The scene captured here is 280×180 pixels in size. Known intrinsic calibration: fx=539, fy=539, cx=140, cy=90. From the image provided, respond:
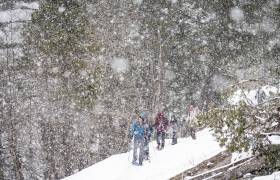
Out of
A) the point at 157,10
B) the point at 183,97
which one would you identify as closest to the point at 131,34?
the point at 157,10

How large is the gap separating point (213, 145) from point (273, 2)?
23.1 meters

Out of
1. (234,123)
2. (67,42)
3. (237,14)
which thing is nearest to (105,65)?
(67,42)

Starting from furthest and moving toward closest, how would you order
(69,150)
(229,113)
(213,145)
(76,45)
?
(69,150) → (76,45) → (213,145) → (229,113)

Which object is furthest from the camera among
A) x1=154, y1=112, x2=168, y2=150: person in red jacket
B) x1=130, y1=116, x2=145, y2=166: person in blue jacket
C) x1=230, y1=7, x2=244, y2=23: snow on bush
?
x1=230, y1=7, x2=244, y2=23: snow on bush

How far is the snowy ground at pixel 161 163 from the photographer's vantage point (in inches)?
562

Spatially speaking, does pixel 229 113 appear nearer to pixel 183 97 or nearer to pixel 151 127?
pixel 151 127

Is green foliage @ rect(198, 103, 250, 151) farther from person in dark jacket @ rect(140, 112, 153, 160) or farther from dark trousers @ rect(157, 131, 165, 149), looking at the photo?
dark trousers @ rect(157, 131, 165, 149)

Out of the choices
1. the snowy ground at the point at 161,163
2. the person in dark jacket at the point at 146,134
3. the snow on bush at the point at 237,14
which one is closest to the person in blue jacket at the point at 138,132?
the person in dark jacket at the point at 146,134

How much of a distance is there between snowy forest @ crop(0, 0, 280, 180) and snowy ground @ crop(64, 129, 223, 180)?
528 inches

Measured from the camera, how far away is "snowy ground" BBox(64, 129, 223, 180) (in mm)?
14266

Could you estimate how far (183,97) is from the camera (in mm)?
35688

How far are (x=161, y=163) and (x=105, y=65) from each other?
19.7 meters

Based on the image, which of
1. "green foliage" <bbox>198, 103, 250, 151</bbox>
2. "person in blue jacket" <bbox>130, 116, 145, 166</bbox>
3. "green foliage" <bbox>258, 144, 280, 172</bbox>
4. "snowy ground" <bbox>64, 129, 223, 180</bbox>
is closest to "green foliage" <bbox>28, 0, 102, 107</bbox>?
"snowy ground" <bbox>64, 129, 223, 180</bbox>

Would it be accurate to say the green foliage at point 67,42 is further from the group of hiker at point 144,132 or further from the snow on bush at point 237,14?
the group of hiker at point 144,132
